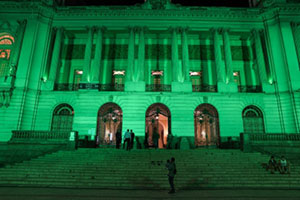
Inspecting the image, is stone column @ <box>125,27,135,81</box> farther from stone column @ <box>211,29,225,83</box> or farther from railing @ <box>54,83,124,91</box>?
stone column @ <box>211,29,225,83</box>

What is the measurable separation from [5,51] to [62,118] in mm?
9248

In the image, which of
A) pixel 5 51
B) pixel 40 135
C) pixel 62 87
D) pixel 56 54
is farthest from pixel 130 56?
pixel 5 51

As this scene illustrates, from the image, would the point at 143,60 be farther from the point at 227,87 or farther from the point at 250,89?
the point at 250,89

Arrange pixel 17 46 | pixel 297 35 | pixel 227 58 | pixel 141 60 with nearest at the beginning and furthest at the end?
pixel 17 46, pixel 297 35, pixel 141 60, pixel 227 58

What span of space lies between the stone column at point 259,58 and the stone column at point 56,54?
20.4 metres

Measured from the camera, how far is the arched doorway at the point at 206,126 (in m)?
18.1

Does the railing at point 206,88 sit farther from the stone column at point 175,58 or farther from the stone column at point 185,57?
the stone column at point 175,58

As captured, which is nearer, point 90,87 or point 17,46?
point 90,87

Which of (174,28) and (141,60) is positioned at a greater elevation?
(174,28)

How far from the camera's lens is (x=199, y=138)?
715 inches

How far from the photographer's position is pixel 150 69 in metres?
21.7

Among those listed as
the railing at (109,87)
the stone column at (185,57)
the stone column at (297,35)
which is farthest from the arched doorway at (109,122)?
the stone column at (297,35)

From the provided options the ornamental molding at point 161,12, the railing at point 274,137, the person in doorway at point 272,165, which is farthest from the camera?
the ornamental molding at point 161,12

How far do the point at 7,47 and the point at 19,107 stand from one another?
7.10 m
